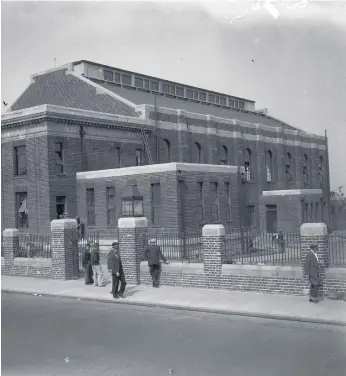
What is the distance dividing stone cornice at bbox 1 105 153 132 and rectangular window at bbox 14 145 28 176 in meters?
1.43

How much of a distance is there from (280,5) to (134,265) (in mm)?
10626

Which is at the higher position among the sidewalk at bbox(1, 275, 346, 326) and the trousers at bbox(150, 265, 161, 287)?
the trousers at bbox(150, 265, 161, 287)

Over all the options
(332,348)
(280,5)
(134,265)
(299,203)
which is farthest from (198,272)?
(299,203)

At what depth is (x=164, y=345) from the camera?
10.3m

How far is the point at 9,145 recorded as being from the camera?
1198 inches

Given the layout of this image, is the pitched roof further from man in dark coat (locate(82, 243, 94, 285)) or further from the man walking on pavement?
the man walking on pavement

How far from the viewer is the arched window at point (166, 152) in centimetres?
3559

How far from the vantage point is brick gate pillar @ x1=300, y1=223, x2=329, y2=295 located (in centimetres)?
1449

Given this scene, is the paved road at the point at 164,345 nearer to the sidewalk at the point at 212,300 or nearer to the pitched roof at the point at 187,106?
the sidewalk at the point at 212,300

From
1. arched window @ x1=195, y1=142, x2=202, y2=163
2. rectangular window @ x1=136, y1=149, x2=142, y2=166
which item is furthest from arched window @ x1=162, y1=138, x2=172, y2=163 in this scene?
arched window @ x1=195, y1=142, x2=202, y2=163

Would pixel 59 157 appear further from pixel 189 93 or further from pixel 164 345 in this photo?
pixel 189 93

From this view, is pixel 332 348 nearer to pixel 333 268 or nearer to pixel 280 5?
pixel 333 268

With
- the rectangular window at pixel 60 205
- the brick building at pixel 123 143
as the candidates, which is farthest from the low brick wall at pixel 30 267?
the rectangular window at pixel 60 205

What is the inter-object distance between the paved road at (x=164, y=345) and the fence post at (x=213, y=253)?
3113 mm
